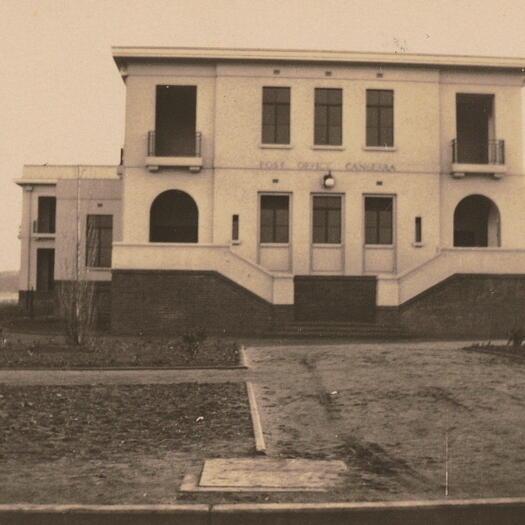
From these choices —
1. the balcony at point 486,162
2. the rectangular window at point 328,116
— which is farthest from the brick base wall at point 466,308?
the rectangular window at point 328,116

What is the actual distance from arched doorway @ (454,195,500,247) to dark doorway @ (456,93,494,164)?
169 cm

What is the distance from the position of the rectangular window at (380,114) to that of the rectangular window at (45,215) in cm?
2541

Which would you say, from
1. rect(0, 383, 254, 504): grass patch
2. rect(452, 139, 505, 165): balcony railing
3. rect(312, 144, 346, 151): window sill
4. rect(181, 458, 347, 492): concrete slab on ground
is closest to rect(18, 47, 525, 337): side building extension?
rect(312, 144, 346, 151): window sill

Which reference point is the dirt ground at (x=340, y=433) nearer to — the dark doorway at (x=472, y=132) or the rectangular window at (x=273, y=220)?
the rectangular window at (x=273, y=220)

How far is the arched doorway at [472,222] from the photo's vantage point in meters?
29.2

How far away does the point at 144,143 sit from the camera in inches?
1055

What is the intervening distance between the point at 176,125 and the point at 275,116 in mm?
4687

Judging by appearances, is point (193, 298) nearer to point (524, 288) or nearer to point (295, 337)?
point (295, 337)

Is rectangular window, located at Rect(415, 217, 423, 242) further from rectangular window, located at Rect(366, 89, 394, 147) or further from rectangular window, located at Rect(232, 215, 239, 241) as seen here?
rectangular window, located at Rect(232, 215, 239, 241)

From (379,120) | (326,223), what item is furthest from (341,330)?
(379,120)

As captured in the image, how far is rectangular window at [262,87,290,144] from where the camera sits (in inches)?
1062

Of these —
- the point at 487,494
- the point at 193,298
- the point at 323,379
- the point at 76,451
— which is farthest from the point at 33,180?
the point at 487,494

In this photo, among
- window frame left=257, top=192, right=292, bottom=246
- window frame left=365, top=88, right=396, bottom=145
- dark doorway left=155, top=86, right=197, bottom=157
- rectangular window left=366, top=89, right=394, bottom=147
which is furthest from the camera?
dark doorway left=155, top=86, right=197, bottom=157

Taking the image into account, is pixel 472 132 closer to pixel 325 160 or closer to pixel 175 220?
pixel 325 160
